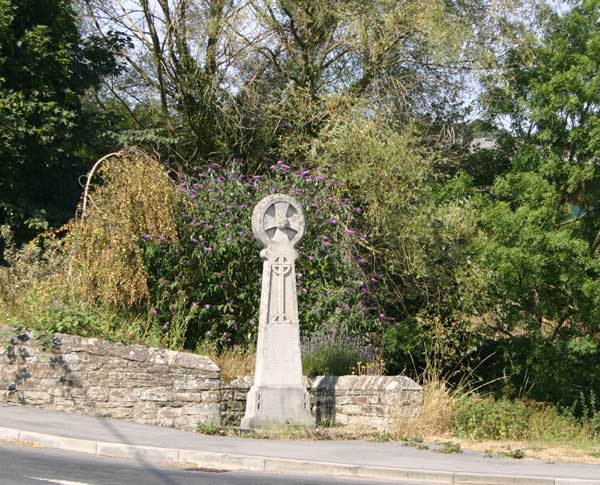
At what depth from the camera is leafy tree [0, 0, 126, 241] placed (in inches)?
762

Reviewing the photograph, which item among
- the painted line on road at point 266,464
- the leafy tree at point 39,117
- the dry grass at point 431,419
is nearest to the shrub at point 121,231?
the leafy tree at point 39,117

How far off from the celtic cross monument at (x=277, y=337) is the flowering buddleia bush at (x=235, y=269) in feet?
8.68

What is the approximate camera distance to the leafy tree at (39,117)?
63.5ft

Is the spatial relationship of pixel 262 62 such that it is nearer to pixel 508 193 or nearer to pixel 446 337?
pixel 508 193

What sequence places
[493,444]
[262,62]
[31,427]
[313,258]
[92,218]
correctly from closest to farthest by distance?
[31,427]
[493,444]
[92,218]
[313,258]
[262,62]

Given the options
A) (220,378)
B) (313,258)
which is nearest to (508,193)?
(313,258)

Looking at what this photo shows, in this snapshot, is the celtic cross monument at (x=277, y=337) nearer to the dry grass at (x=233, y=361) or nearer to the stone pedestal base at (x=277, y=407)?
the stone pedestal base at (x=277, y=407)

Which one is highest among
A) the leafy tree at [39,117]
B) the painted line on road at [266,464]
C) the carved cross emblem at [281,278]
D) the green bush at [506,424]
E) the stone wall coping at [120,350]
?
the leafy tree at [39,117]

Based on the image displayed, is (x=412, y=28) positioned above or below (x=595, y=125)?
above

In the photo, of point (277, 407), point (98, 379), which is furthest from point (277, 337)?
point (98, 379)

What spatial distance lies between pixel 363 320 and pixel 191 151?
7.42 m

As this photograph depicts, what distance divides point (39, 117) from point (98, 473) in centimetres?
1247

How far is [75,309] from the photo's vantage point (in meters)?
14.2

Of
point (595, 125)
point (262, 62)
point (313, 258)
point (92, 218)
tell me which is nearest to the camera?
point (92, 218)
